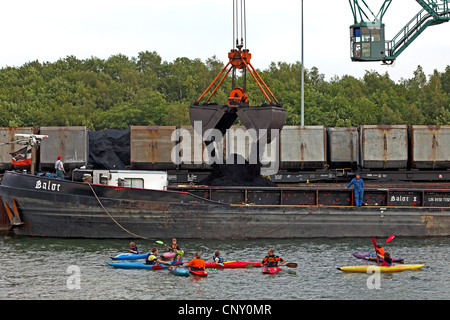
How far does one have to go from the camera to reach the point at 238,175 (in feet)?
123

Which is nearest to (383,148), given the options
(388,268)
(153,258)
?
(388,268)

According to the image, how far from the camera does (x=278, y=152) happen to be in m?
43.2

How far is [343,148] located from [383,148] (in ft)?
7.96

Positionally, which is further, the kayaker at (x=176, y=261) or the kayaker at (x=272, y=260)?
the kayaker at (x=176, y=261)

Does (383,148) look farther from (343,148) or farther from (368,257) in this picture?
(368,257)

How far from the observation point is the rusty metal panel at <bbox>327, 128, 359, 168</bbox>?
44594 millimetres

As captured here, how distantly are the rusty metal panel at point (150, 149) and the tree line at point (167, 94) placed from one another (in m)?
30.4

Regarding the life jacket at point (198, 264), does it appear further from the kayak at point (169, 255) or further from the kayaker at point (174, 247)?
the kayaker at point (174, 247)

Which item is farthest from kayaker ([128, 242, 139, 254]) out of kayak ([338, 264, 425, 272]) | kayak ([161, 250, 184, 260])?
kayak ([338, 264, 425, 272])

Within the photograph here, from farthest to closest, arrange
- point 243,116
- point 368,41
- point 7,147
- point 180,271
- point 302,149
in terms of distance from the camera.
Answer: point 368,41
point 302,149
point 7,147
point 243,116
point 180,271

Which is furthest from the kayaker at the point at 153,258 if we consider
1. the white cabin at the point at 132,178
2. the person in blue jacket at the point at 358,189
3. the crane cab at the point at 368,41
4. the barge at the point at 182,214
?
the crane cab at the point at 368,41

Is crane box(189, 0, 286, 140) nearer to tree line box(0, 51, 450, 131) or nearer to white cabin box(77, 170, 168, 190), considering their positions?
white cabin box(77, 170, 168, 190)

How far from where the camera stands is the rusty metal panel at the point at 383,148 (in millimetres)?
43750
